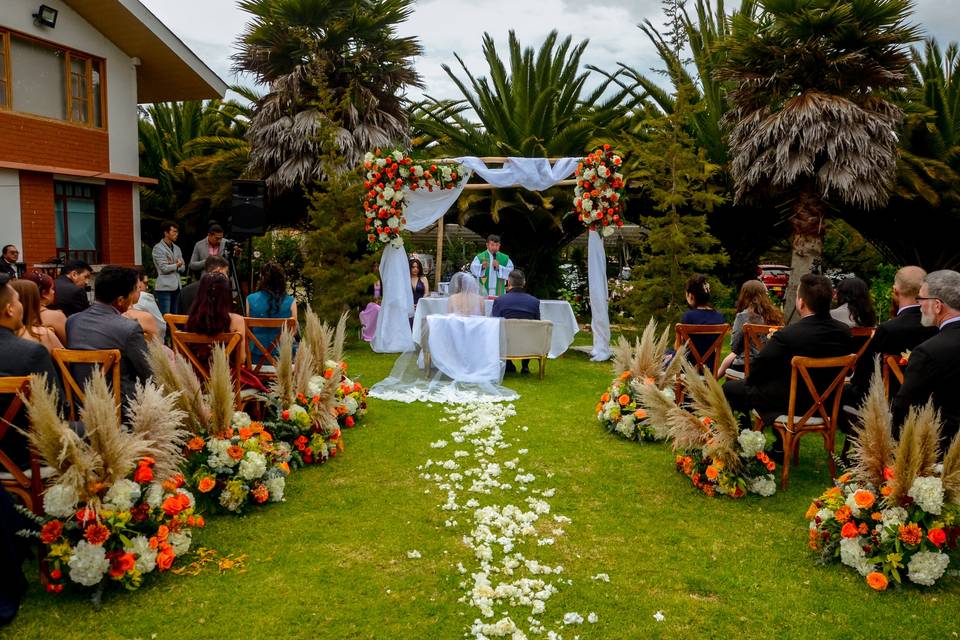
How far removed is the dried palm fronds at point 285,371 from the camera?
5785 mm

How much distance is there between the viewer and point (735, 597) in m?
3.91

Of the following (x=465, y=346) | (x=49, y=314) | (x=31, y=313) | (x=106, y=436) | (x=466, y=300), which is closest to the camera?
(x=106, y=436)

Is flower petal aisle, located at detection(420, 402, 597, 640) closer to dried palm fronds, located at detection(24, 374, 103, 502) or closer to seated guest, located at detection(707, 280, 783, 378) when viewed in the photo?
dried palm fronds, located at detection(24, 374, 103, 502)

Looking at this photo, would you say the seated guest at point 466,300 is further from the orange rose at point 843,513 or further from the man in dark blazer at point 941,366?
the orange rose at point 843,513

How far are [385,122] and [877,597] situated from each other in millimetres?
15351

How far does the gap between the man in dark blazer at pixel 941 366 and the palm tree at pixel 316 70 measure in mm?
13779

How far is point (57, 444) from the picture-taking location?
11.8 ft

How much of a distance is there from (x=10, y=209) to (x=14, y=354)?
11.4m

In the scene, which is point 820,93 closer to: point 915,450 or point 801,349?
point 801,349

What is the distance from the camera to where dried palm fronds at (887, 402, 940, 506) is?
3.84 meters

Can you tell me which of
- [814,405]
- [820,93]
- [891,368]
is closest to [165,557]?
[814,405]

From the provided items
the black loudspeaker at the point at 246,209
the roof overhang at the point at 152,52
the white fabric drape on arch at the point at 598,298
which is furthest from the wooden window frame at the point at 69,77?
the white fabric drape on arch at the point at 598,298

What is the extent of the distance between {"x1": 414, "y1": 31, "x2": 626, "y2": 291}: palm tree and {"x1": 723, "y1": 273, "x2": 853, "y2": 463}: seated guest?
1251cm

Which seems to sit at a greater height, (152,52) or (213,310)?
(152,52)
